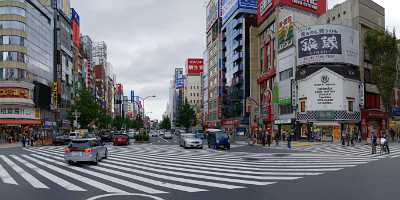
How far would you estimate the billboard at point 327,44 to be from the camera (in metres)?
57.8

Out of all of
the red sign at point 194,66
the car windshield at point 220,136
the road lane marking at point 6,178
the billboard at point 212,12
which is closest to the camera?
the road lane marking at point 6,178

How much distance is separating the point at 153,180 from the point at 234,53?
79.4 meters

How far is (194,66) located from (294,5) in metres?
120

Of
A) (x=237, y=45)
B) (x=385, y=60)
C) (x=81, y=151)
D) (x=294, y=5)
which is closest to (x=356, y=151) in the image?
(x=81, y=151)

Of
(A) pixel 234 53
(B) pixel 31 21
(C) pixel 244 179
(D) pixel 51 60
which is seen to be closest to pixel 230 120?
(A) pixel 234 53

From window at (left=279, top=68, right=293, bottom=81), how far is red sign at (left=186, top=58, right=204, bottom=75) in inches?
4744

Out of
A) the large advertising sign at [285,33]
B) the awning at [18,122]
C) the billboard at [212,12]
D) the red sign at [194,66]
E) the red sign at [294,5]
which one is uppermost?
the billboard at [212,12]

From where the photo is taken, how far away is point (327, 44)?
57781mm

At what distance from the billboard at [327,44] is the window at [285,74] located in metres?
4.20

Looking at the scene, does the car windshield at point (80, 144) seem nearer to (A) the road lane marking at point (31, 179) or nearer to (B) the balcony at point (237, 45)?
(A) the road lane marking at point (31, 179)

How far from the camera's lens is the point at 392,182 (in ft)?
49.7

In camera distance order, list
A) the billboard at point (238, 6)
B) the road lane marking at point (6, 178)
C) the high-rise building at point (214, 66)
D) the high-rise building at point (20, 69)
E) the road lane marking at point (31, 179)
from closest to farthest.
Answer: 1. the road lane marking at point (31, 179)
2. the road lane marking at point (6, 178)
3. the high-rise building at point (20, 69)
4. the billboard at point (238, 6)
5. the high-rise building at point (214, 66)

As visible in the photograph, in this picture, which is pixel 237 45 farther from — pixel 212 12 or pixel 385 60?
Result: pixel 385 60

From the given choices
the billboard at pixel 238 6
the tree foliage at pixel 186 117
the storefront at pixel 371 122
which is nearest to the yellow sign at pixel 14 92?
the billboard at pixel 238 6
